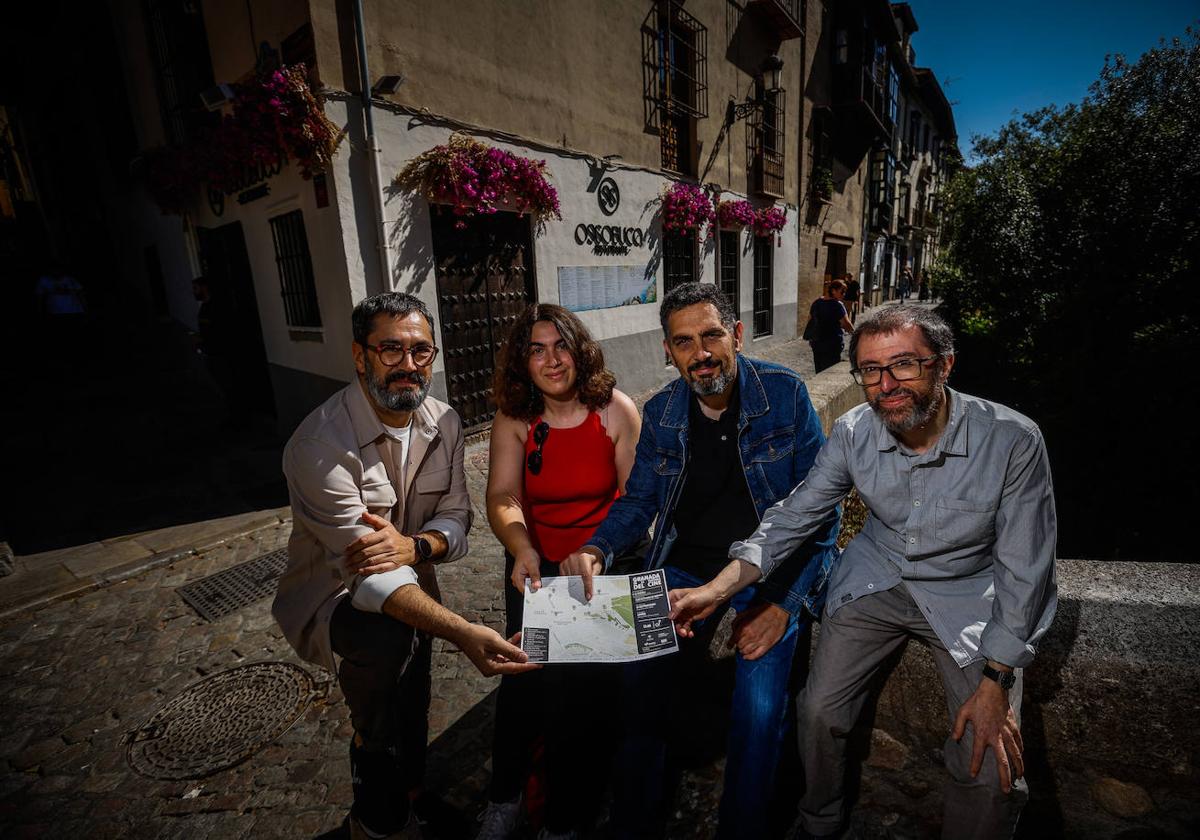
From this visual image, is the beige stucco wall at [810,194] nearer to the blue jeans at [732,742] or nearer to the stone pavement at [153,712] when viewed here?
the stone pavement at [153,712]

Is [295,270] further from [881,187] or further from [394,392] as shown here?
[881,187]

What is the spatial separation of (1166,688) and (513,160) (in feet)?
23.3

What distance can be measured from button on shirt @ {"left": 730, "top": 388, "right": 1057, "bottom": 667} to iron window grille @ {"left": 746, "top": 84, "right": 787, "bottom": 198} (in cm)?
1269

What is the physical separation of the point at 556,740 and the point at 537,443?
49.7 inches

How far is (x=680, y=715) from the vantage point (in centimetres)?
249

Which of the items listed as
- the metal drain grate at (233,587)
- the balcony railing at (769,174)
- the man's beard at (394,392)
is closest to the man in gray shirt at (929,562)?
the man's beard at (394,392)

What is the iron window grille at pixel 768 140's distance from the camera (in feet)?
41.5

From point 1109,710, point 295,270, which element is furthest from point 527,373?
point 295,270

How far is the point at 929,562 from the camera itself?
1.88m

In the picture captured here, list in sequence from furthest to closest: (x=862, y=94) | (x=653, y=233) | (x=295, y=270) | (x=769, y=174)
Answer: (x=862, y=94) < (x=769, y=174) < (x=653, y=233) < (x=295, y=270)

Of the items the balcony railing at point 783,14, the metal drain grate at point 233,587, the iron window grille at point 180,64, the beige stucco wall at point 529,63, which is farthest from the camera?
the balcony railing at point 783,14

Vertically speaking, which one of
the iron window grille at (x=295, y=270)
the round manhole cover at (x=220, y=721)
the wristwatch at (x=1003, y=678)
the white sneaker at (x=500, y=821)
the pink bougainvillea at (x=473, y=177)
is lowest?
the round manhole cover at (x=220, y=721)

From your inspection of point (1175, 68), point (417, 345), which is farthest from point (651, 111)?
point (417, 345)

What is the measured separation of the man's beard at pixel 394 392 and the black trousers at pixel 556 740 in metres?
1.21
